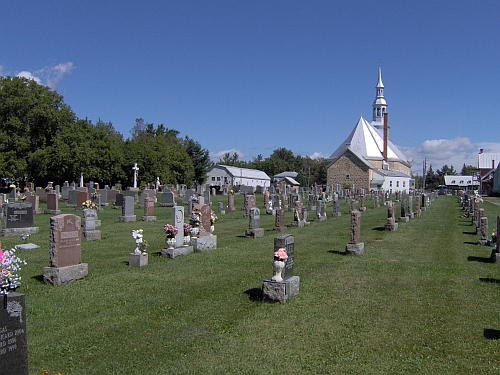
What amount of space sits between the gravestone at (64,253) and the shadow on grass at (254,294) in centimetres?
369

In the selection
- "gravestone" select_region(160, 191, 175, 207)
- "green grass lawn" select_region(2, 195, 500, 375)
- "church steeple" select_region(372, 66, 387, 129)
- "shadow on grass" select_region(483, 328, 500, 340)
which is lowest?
"shadow on grass" select_region(483, 328, 500, 340)

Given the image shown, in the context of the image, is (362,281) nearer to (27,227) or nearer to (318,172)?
(27,227)

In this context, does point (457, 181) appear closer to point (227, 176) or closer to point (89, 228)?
point (227, 176)

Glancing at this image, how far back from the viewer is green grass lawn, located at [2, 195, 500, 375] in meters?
6.10

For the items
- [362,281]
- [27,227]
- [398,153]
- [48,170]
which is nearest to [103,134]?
[48,170]

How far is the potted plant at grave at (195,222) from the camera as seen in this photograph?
14.0 meters

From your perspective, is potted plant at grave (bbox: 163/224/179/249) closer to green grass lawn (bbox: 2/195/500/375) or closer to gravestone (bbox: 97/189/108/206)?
green grass lawn (bbox: 2/195/500/375)

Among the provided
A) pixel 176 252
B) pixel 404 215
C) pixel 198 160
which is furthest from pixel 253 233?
pixel 198 160

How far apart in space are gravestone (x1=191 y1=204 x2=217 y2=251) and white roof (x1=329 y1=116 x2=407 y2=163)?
75.3m

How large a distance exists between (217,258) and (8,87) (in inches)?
1878

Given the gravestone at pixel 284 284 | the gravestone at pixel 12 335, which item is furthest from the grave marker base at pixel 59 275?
the gravestone at pixel 12 335

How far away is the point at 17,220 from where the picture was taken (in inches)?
671

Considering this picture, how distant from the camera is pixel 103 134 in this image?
5594 cm

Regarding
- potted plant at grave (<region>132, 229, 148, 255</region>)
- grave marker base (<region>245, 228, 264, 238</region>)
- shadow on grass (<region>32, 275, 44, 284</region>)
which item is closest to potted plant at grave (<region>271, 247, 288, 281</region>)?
potted plant at grave (<region>132, 229, 148, 255</region>)
